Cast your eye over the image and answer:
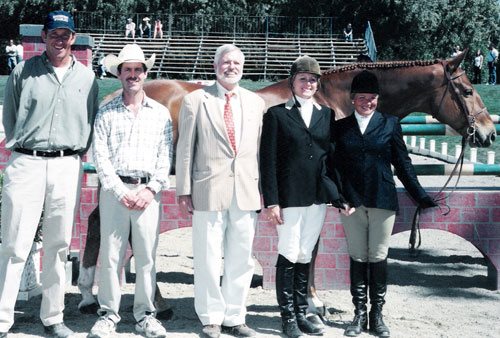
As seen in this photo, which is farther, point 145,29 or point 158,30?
point 145,29

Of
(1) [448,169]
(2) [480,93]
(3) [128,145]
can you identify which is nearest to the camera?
(3) [128,145]

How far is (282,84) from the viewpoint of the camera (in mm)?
6910

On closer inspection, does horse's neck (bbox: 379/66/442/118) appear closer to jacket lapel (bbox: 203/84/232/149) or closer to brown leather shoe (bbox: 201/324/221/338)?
jacket lapel (bbox: 203/84/232/149)

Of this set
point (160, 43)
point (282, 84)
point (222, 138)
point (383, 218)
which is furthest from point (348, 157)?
point (160, 43)

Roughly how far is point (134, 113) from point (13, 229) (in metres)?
1.08

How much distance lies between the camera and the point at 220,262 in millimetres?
4938

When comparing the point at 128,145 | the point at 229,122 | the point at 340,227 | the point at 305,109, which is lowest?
the point at 340,227

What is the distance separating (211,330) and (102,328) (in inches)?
28.0

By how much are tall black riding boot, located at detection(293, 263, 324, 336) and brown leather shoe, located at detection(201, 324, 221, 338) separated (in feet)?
1.90

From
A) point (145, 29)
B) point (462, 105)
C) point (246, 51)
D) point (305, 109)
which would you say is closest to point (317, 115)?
point (305, 109)

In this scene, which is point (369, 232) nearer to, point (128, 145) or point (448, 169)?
point (128, 145)

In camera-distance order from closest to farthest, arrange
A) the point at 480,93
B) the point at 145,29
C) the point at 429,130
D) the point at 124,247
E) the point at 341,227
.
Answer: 1. the point at 124,247
2. the point at 341,227
3. the point at 429,130
4. the point at 480,93
5. the point at 145,29

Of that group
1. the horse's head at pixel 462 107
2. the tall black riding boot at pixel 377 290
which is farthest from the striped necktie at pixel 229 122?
the horse's head at pixel 462 107

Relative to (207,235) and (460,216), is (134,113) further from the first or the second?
(460,216)
